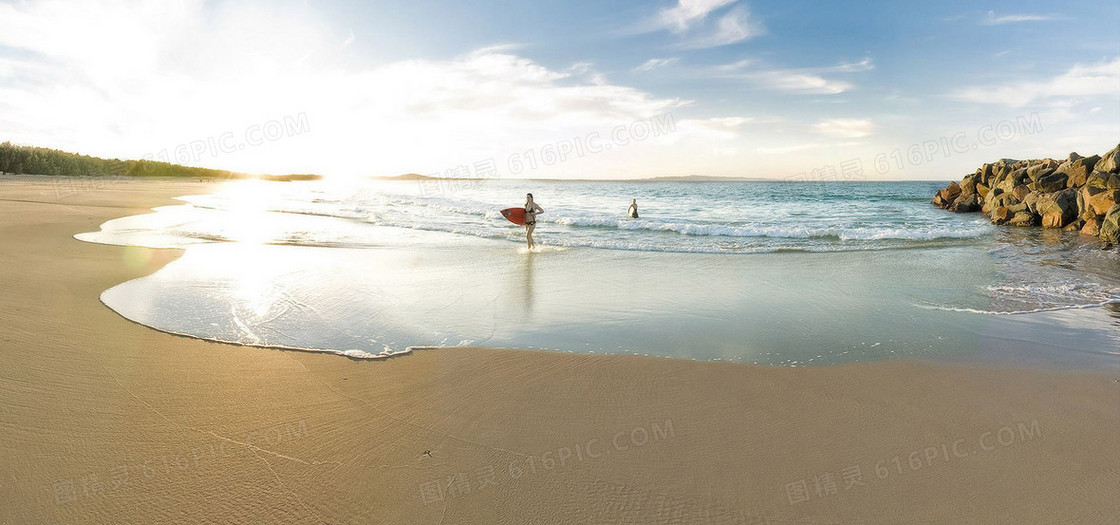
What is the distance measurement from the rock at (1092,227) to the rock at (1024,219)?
13.1 ft

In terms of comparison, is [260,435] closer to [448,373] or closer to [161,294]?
[448,373]

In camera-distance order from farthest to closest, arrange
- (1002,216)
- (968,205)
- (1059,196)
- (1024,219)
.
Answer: (968,205) < (1002,216) < (1024,219) < (1059,196)

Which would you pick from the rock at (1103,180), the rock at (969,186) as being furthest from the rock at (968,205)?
the rock at (1103,180)

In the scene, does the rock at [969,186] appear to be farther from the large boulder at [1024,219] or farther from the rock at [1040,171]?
the large boulder at [1024,219]

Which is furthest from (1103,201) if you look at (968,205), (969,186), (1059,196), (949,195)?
(949,195)

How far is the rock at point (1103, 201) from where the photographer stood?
57.5 ft

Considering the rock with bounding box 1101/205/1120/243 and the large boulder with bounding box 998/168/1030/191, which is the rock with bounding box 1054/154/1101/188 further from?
the rock with bounding box 1101/205/1120/243

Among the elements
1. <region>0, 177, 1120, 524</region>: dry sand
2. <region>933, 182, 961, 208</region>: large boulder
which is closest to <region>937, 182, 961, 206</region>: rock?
<region>933, 182, 961, 208</region>: large boulder

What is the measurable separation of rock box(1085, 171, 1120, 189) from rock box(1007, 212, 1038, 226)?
115 inches

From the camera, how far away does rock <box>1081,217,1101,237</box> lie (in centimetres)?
1740

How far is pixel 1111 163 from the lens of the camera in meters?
19.5

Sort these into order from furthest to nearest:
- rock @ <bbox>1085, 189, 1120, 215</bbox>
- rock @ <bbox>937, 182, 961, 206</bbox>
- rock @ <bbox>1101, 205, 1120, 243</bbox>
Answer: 1. rock @ <bbox>937, 182, 961, 206</bbox>
2. rock @ <bbox>1085, 189, 1120, 215</bbox>
3. rock @ <bbox>1101, 205, 1120, 243</bbox>

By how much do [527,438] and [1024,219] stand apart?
2707 centimetres

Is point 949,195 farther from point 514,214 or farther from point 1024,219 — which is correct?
point 514,214
